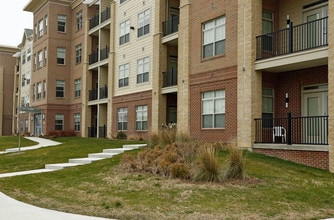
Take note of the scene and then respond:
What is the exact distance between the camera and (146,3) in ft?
97.3

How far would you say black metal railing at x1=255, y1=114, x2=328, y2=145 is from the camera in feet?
56.7

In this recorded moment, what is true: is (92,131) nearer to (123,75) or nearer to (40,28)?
(123,75)

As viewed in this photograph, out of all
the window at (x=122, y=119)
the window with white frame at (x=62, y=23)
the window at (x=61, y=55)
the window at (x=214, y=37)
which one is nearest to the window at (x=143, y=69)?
the window at (x=122, y=119)

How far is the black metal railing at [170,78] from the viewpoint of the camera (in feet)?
86.9

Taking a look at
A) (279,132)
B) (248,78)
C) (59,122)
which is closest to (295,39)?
(248,78)

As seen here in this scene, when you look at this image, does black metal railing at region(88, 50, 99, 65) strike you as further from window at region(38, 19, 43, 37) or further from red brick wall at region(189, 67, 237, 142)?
red brick wall at region(189, 67, 237, 142)

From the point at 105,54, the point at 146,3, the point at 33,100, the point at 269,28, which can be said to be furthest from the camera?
the point at 33,100

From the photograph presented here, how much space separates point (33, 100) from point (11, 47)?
Answer: 67.8ft

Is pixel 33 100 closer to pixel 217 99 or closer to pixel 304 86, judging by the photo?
pixel 217 99

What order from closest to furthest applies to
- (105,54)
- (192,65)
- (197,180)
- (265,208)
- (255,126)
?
(265,208), (197,180), (255,126), (192,65), (105,54)

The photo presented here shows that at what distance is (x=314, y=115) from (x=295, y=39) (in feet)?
12.0

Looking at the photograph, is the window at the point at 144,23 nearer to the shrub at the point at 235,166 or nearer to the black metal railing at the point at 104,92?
the black metal railing at the point at 104,92

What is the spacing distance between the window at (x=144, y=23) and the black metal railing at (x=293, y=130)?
44.6 feet

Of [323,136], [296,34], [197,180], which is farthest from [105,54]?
[197,180]
